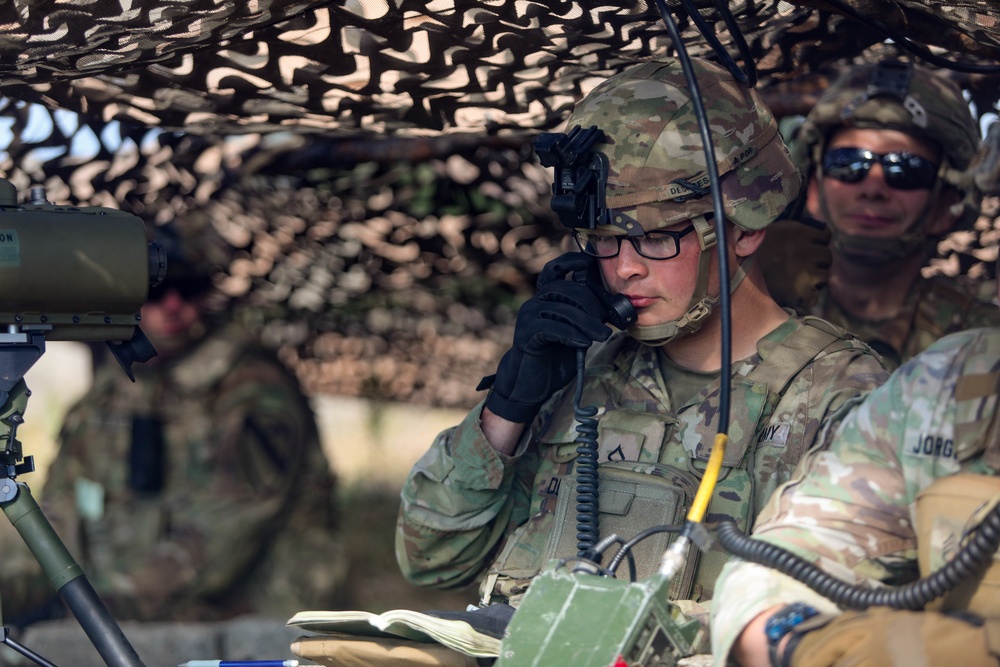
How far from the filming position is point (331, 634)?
2717mm

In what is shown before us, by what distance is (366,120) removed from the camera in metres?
4.11

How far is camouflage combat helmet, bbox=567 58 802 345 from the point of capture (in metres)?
3.00

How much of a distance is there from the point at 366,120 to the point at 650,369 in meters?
1.39

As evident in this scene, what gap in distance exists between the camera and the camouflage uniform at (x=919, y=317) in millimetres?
4719

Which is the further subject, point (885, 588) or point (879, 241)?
point (879, 241)

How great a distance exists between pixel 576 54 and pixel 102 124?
1.52 metres

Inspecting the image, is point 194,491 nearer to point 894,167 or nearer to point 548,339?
point 894,167

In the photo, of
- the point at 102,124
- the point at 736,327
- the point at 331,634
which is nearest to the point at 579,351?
the point at 736,327

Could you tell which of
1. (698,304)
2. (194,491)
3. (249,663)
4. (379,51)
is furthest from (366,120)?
(194,491)

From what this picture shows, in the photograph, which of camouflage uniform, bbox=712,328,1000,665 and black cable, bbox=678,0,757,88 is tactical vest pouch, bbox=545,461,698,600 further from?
black cable, bbox=678,0,757,88

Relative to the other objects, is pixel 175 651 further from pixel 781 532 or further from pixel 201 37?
pixel 781 532

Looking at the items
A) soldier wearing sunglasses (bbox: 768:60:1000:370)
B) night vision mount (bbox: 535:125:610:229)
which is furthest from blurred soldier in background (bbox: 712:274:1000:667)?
soldier wearing sunglasses (bbox: 768:60:1000:370)

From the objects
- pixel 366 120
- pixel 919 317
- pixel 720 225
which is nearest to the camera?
pixel 720 225

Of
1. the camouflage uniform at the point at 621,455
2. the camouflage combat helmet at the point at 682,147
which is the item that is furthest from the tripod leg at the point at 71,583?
the camouflage combat helmet at the point at 682,147
